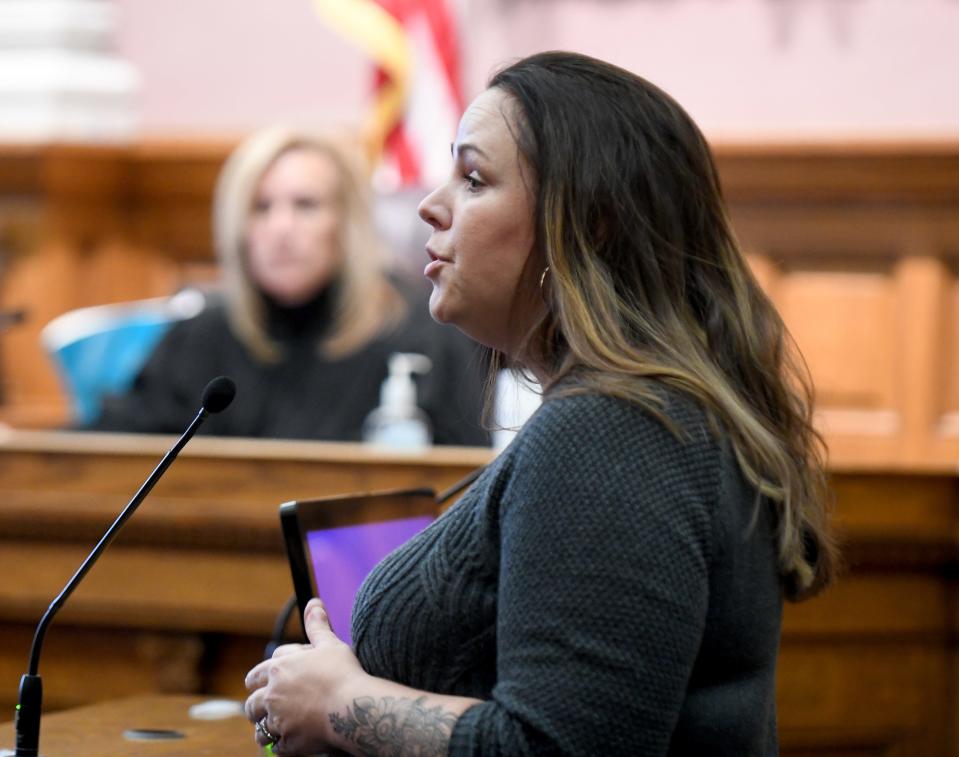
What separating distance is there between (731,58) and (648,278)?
2.97m

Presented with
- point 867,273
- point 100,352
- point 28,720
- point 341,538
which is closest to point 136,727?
point 28,720

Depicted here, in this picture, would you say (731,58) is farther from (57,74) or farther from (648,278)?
(648,278)

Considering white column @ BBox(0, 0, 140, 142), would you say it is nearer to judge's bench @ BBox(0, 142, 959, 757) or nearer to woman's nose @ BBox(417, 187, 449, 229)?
judge's bench @ BBox(0, 142, 959, 757)

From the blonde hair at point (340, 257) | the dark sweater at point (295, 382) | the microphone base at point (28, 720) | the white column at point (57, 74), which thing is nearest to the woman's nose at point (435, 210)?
the microphone base at point (28, 720)

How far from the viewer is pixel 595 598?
118cm

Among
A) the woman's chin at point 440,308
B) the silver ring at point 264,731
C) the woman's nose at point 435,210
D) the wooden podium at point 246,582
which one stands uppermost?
the woman's nose at point 435,210

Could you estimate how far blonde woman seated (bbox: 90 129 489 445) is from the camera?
3330 mm

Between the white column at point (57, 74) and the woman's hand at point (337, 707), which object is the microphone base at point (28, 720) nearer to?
the woman's hand at point (337, 707)

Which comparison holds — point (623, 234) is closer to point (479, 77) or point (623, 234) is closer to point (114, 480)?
point (114, 480)

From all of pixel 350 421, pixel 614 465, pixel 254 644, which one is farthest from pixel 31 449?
pixel 614 465

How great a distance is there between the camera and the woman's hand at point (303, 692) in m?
1.29

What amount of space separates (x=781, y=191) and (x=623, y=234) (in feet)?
9.05

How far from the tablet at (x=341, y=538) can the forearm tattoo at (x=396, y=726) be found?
0.65 ft

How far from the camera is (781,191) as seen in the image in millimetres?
3994
